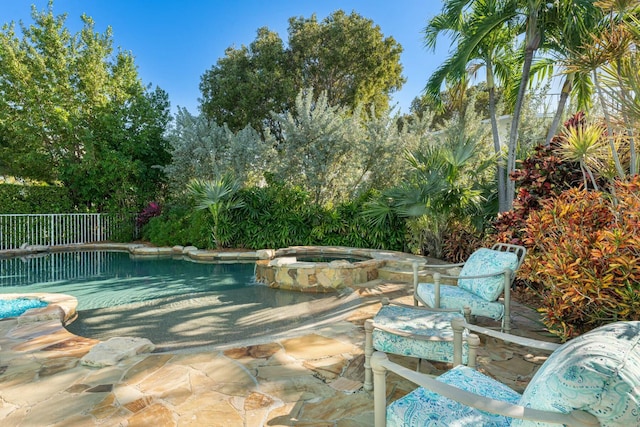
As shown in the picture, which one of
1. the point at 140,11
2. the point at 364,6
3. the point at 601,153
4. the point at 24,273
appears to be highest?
the point at 364,6

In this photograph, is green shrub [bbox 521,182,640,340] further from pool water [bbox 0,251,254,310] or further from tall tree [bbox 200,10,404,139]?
tall tree [bbox 200,10,404,139]

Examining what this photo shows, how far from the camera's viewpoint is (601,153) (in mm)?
3869

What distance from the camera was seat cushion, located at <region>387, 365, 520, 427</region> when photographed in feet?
4.54

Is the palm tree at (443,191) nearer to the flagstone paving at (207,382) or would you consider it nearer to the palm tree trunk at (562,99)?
the palm tree trunk at (562,99)

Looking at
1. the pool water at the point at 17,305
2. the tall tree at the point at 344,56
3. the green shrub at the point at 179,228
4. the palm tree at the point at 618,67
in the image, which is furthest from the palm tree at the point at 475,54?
the pool water at the point at 17,305

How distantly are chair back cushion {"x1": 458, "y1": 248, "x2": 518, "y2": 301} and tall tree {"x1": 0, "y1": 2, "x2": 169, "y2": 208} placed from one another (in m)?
12.7

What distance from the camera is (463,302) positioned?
126 inches

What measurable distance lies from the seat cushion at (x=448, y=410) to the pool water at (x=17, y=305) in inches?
199

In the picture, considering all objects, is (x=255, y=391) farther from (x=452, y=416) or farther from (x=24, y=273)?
(x=24, y=273)

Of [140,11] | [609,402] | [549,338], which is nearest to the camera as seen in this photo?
[609,402]

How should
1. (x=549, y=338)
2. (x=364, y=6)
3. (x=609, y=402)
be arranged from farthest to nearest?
(x=364, y=6), (x=549, y=338), (x=609, y=402)

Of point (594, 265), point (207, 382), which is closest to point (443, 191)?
point (594, 265)

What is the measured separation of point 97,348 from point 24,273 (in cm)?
667

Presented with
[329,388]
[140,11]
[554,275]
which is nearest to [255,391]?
[329,388]
